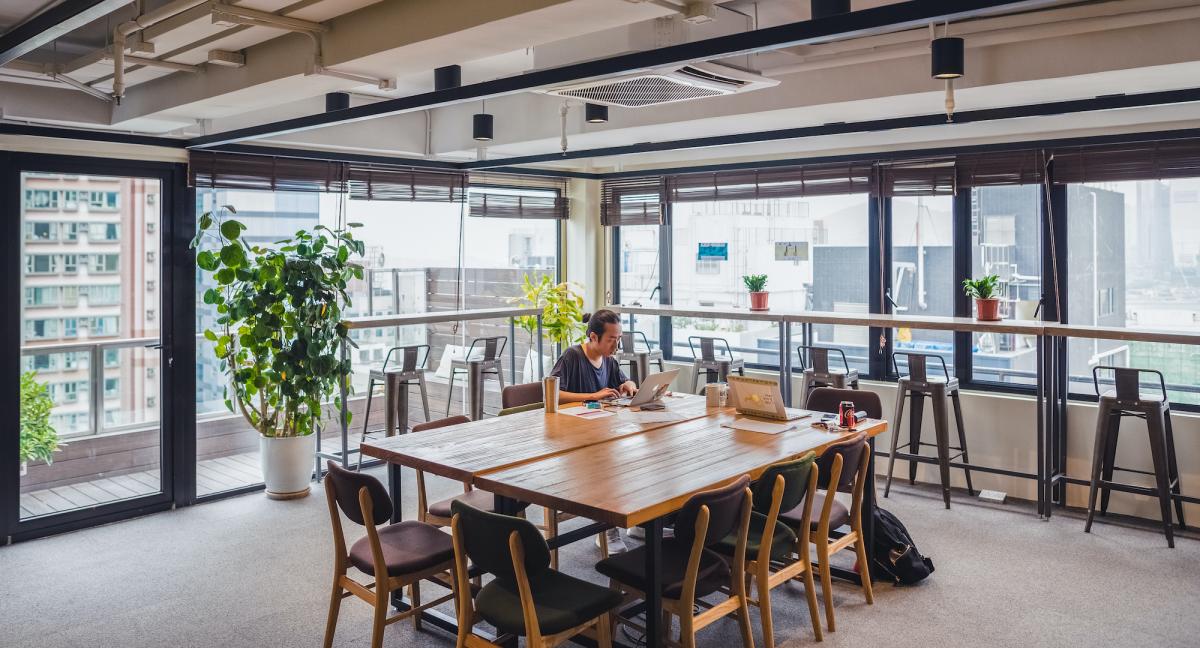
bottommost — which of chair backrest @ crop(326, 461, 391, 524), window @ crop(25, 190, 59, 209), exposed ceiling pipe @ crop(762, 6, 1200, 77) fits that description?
chair backrest @ crop(326, 461, 391, 524)

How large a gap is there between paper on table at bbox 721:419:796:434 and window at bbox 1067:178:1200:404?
2.75 metres

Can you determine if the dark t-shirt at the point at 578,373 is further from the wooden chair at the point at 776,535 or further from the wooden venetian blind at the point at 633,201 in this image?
the wooden venetian blind at the point at 633,201

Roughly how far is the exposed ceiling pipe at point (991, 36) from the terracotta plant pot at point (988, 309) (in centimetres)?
188

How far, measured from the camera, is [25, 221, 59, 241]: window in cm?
521

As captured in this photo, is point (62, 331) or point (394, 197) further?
point (394, 197)

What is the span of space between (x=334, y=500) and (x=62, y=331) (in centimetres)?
309

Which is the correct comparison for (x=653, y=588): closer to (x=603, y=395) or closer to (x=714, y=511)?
(x=714, y=511)

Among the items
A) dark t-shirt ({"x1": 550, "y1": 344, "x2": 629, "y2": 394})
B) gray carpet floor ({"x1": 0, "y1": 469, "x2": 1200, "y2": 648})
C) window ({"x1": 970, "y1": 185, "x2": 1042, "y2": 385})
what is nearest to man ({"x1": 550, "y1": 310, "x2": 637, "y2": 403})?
dark t-shirt ({"x1": 550, "y1": 344, "x2": 629, "y2": 394})

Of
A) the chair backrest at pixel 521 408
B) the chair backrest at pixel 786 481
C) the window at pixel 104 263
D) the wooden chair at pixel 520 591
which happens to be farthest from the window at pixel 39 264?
the chair backrest at pixel 786 481

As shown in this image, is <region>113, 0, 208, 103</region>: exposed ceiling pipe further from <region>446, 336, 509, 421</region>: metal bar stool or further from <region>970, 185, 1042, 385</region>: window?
<region>970, 185, 1042, 385</region>: window

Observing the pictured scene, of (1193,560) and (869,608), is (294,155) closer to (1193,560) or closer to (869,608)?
(869,608)

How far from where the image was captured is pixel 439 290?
24.6 feet

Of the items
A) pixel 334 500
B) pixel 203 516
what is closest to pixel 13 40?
pixel 334 500

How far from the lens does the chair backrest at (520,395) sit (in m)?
4.89
